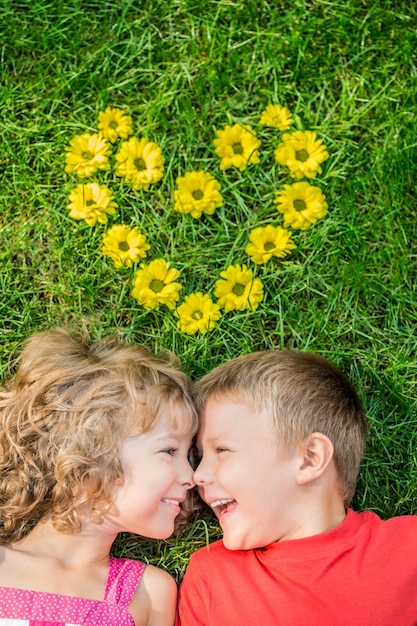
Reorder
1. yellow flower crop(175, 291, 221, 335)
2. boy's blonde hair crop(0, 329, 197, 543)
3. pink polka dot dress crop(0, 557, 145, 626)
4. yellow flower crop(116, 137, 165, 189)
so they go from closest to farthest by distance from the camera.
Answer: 1. pink polka dot dress crop(0, 557, 145, 626)
2. boy's blonde hair crop(0, 329, 197, 543)
3. yellow flower crop(175, 291, 221, 335)
4. yellow flower crop(116, 137, 165, 189)

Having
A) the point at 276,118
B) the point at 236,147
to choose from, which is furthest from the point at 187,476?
the point at 276,118

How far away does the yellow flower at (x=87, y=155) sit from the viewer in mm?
2799

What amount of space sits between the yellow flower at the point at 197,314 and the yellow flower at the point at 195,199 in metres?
0.31

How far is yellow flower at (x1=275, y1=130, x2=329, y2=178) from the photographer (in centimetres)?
280

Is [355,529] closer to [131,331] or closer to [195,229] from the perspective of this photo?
[131,331]

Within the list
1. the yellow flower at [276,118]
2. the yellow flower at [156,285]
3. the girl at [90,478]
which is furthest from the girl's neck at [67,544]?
the yellow flower at [276,118]

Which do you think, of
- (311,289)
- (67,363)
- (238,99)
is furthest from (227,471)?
(238,99)

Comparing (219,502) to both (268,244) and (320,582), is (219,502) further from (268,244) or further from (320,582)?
(268,244)

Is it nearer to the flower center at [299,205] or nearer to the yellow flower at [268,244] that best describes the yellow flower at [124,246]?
the yellow flower at [268,244]

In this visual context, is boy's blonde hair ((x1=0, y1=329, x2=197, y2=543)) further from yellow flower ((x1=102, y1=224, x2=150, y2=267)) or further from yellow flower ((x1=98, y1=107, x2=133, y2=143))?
yellow flower ((x1=98, y1=107, x2=133, y2=143))

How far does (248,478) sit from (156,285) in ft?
2.53

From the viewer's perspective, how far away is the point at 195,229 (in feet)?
9.24

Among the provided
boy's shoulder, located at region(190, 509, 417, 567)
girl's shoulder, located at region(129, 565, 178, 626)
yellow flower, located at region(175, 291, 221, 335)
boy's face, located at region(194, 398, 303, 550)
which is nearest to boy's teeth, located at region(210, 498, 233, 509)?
boy's face, located at region(194, 398, 303, 550)

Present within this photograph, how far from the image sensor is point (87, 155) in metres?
2.83
